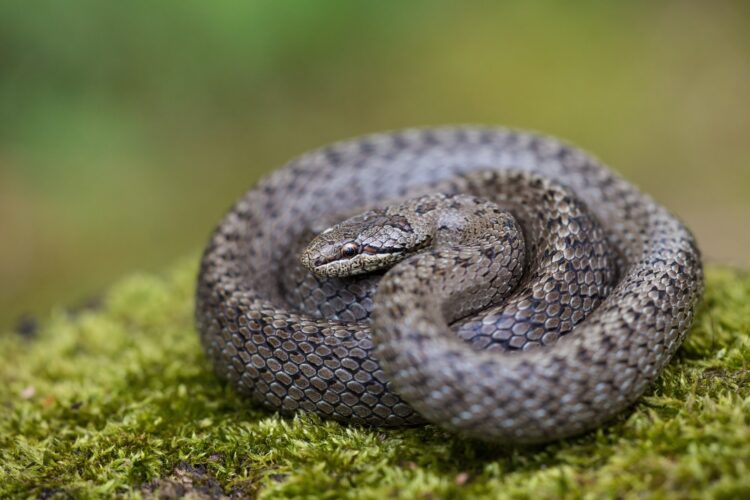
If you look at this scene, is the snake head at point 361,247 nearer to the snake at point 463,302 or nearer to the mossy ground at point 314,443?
the snake at point 463,302

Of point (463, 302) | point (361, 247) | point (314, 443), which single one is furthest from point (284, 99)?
point (314, 443)

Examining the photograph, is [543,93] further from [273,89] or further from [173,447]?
[173,447]

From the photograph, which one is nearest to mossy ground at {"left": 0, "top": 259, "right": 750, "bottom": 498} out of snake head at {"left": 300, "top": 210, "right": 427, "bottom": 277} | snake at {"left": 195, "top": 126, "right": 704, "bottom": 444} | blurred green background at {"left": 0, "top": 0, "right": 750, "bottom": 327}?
snake at {"left": 195, "top": 126, "right": 704, "bottom": 444}

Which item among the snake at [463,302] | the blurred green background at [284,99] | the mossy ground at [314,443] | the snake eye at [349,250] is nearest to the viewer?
the mossy ground at [314,443]

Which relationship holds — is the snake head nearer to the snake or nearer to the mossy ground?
the snake

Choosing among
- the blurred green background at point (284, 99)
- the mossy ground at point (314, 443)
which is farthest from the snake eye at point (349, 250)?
the blurred green background at point (284, 99)

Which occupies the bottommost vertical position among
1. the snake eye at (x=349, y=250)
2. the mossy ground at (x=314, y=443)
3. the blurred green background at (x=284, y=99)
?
the mossy ground at (x=314, y=443)

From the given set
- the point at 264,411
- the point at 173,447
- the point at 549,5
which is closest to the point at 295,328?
the point at 264,411
